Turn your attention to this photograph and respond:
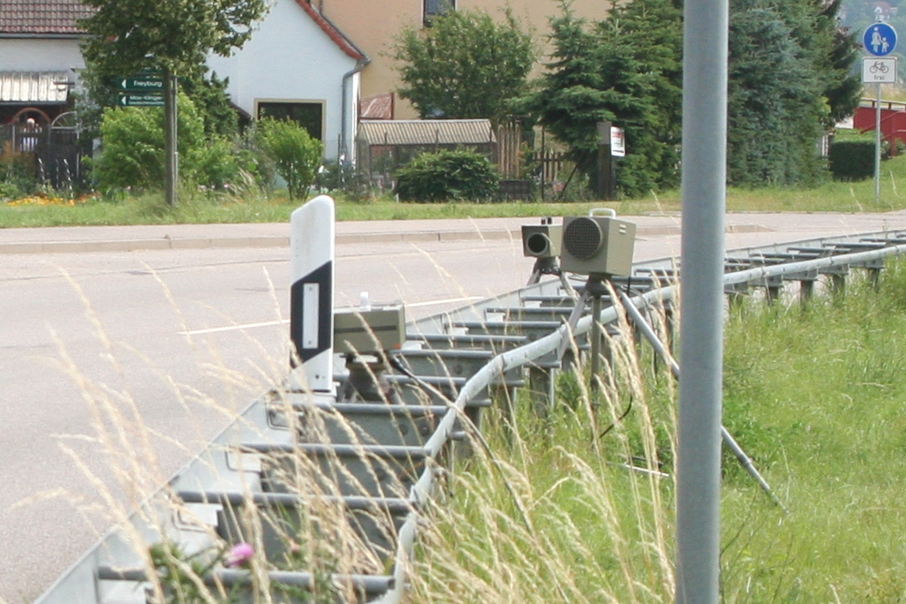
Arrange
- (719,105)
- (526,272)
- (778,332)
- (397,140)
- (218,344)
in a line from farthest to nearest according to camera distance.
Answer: (397,140)
(526,272)
(218,344)
(778,332)
(719,105)

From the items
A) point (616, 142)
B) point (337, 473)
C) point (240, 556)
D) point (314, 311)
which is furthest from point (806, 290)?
point (616, 142)

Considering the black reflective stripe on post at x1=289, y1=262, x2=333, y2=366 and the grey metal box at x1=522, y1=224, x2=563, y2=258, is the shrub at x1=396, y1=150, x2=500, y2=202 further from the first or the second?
the black reflective stripe on post at x1=289, y1=262, x2=333, y2=366

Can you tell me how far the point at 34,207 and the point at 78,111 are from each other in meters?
8.96

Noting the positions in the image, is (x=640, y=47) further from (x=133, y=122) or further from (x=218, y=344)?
(x=218, y=344)

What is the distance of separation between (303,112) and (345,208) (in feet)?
47.1

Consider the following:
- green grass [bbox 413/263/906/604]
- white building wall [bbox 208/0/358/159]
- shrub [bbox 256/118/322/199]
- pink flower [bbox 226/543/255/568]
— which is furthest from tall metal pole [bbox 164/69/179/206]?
pink flower [bbox 226/543/255/568]

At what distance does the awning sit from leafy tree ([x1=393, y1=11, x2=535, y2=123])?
31.8 ft

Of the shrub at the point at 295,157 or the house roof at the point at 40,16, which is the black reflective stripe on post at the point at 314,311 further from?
the house roof at the point at 40,16

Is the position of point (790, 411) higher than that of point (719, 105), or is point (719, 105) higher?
point (719, 105)

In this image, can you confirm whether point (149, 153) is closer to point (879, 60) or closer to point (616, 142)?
point (616, 142)

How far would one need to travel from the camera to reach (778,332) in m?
9.62

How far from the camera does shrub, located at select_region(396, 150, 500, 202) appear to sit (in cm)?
3116

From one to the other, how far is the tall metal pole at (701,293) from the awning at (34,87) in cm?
3621

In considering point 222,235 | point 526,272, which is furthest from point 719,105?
point 222,235
